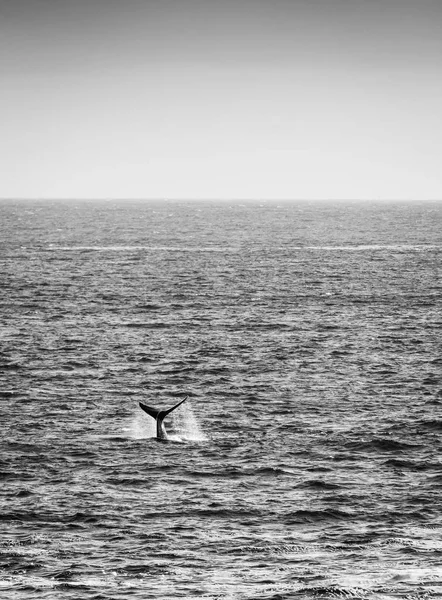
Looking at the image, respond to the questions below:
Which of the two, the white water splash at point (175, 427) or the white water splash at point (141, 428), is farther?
the white water splash at point (141, 428)

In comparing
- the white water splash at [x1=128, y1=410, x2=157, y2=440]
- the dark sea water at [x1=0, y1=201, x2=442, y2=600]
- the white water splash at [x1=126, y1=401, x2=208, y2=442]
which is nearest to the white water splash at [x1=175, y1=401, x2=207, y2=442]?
the white water splash at [x1=126, y1=401, x2=208, y2=442]

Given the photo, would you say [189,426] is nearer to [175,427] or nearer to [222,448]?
[175,427]

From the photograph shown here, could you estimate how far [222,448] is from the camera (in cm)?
5153

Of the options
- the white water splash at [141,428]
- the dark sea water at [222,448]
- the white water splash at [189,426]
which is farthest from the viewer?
the white water splash at [141,428]

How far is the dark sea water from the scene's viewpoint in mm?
37125

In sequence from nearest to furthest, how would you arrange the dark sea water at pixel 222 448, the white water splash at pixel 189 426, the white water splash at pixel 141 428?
the dark sea water at pixel 222 448 < the white water splash at pixel 189 426 < the white water splash at pixel 141 428

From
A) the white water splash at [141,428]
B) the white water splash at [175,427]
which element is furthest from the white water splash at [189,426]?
the white water splash at [141,428]

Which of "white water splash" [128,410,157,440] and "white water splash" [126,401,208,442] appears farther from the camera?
"white water splash" [128,410,157,440]

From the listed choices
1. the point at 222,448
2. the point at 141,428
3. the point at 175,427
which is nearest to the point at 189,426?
the point at 175,427

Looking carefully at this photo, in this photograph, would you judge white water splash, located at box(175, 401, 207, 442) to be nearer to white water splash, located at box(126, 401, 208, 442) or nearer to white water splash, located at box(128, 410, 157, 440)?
white water splash, located at box(126, 401, 208, 442)

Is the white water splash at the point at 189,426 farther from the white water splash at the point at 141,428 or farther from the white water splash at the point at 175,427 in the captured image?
the white water splash at the point at 141,428

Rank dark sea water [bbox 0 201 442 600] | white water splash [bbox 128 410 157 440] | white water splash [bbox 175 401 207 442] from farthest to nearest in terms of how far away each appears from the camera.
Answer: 1. white water splash [bbox 128 410 157 440]
2. white water splash [bbox 175 401 207 442]
3. dark sea water [bbox 0 201 442 600]

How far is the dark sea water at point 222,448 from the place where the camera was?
37.1 meters

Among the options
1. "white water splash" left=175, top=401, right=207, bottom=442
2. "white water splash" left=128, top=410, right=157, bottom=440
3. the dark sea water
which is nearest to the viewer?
the dark sea water
